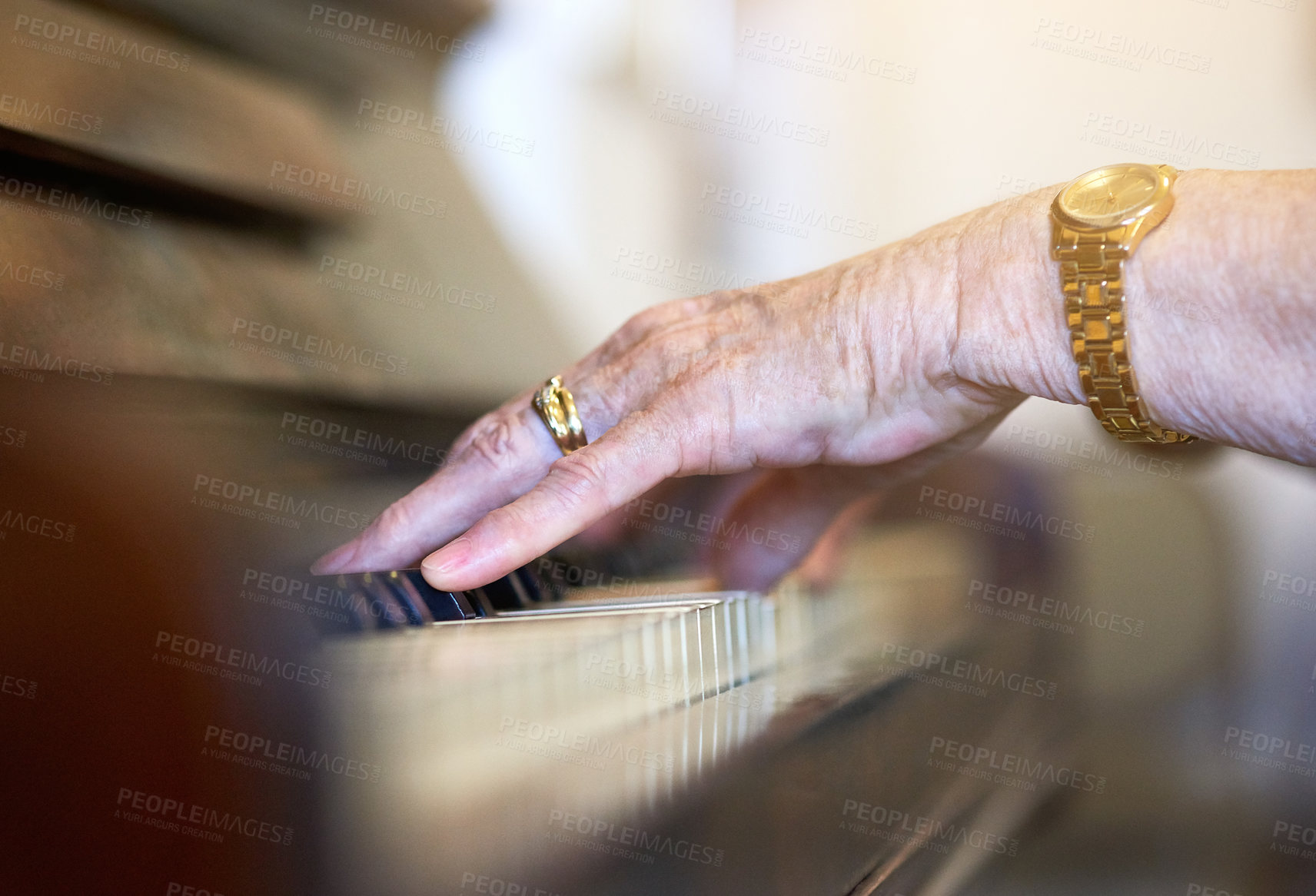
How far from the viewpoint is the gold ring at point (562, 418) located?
30.8 inches

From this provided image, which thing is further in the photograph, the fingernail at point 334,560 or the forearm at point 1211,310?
the fingernail at point 334,560

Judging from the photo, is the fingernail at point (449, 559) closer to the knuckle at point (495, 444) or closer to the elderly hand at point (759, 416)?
the elderly hand at point (759, 416)

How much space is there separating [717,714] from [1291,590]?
0.67m

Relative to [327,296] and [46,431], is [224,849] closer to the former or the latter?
[46,431]

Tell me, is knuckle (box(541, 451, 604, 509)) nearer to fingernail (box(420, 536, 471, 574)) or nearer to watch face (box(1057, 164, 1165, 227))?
fingernail (box(420, 536, 471, 574))

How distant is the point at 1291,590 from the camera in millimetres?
811

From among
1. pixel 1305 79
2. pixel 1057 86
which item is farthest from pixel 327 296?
pixel 1305 79

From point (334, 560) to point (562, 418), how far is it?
0.24 m

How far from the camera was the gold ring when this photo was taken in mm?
783

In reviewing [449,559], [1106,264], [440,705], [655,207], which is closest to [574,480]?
[449,559]

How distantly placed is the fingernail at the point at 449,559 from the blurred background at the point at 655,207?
0.09 m

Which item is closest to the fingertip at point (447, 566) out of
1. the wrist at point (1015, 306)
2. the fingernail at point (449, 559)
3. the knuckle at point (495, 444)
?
the fingernail at point (449, 559)

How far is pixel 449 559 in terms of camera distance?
0.59m

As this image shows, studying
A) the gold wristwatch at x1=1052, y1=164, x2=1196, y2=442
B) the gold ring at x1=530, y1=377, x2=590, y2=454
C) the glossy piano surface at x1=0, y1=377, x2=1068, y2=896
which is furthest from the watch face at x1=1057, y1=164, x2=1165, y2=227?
the gold ring at x1=530, y1=377, x2=590, y2=454
